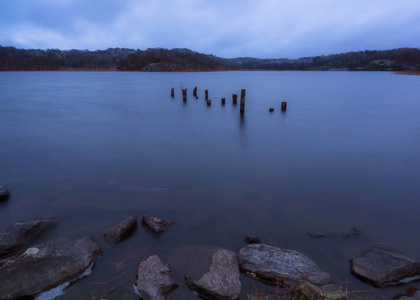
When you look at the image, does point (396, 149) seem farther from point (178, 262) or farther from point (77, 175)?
point (77, 175)

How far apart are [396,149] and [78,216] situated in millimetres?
14215

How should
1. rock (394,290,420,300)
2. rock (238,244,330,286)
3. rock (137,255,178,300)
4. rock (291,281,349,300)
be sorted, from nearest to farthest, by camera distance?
rock (291,281,349,300) → rock (394,290,420,300) → rock (137,255,178,300) → rock (238,244,330,286)

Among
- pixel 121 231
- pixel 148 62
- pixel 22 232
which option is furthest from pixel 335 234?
pixel 148 62

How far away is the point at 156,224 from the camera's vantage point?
634 cm

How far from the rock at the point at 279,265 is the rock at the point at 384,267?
2.51 ft

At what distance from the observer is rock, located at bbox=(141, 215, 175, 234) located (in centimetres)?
625

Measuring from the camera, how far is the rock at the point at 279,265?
16.0 ft

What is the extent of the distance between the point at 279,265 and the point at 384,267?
6.79ft

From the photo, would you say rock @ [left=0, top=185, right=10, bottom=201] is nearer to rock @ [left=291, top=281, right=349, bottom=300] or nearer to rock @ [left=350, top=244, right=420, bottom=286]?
rock @ [left=291, top=281, right=349, bottom=300]

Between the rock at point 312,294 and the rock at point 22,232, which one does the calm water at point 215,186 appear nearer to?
the rock at point 22,232

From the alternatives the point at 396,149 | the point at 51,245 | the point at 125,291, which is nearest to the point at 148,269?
the point at 125,291

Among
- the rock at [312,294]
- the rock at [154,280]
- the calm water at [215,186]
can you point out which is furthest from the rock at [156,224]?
the rock at [312,294]

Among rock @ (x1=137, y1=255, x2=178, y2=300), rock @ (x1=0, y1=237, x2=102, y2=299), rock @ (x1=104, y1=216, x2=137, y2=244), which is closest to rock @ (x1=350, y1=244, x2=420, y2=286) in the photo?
rock @ (x1=137, y1=255, x2=178, y2=300)

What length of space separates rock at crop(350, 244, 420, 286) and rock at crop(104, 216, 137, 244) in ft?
16.5
